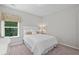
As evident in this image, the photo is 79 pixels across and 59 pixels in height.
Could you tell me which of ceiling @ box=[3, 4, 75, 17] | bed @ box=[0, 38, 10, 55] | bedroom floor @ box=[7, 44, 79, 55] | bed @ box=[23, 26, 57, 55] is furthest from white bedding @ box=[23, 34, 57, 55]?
ceiling @ box=[3, 4, 75, 17]

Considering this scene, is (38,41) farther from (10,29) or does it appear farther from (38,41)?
(10,29)

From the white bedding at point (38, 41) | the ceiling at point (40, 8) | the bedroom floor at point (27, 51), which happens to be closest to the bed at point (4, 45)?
the bedroom floor at point (27, 51)

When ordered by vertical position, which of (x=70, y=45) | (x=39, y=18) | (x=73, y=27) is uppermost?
(x=39, y=18)

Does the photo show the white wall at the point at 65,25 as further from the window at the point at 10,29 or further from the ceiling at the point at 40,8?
the window at the point at 10,29

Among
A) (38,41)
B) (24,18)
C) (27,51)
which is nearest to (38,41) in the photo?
(38,41)

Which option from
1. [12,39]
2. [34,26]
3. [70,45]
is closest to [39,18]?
[34,26]

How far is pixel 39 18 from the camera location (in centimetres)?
114

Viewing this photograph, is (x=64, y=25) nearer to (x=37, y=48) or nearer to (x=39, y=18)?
(x=39, y=18)

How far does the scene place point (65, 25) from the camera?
1103 mm

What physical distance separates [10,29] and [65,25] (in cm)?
90

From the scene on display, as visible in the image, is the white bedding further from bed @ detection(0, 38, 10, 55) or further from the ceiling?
the ceiling

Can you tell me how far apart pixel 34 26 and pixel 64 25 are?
50cm

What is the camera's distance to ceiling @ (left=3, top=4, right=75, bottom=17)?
38.5 inches
